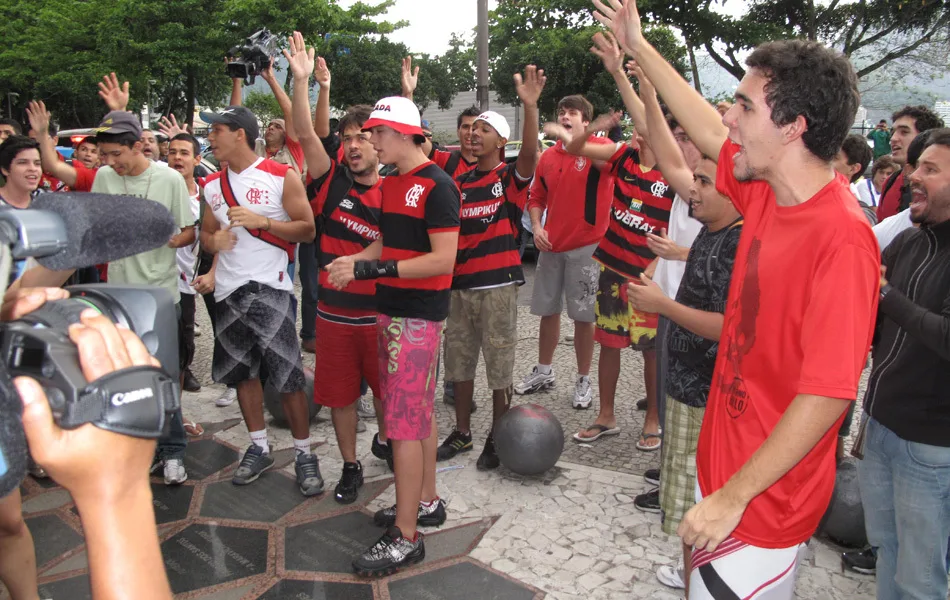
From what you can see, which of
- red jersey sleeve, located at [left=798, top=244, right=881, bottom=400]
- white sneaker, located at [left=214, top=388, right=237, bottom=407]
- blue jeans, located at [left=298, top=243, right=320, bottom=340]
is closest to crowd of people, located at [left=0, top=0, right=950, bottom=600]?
red jersey sleeve, located at [left=798, top=244, right=881, bottom=400]

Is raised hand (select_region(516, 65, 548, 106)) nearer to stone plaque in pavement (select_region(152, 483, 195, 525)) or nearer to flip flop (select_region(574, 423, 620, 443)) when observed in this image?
flip flop (select_region(574, 423, 620, 443))

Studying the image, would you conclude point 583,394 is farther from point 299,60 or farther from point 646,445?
point 299,60

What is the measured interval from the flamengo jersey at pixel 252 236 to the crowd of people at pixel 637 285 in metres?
0.01

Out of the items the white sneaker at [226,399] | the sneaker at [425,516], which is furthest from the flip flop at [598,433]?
the white sneaker at [226,399]

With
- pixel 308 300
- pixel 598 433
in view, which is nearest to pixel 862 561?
pixel 598 433

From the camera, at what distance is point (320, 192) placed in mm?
4664

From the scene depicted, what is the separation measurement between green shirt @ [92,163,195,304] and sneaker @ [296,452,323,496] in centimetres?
136

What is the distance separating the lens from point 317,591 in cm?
350

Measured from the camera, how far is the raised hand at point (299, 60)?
185 inches

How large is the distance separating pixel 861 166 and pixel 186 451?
5.19m

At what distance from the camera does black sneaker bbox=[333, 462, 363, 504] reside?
173 inches

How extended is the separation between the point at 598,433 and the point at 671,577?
180cm

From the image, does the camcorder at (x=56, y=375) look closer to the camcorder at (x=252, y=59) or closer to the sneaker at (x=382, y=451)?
the sneaker at (x=382, y=451)

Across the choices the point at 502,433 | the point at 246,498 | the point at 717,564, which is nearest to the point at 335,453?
the point at 246,498
